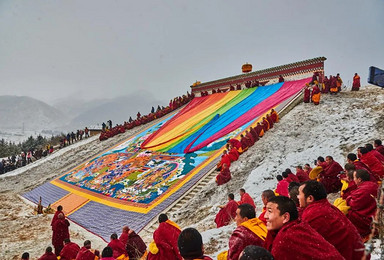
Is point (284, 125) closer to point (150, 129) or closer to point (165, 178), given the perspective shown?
point (165, 178)

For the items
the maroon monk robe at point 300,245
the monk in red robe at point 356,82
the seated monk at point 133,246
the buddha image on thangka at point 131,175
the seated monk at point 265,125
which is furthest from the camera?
the monk in red robe at point 356,82

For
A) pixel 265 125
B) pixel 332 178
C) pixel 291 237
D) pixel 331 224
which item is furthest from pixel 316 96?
pixel 291 237

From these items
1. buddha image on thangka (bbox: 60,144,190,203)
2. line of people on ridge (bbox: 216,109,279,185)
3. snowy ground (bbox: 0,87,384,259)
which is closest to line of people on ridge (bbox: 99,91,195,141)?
buddha image on thangka (bbox: 60,144,190,203)

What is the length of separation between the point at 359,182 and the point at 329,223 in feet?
5.50

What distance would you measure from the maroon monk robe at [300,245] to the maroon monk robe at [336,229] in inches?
21.2

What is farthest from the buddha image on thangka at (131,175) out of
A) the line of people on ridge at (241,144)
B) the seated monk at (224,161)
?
the line of people on ridge at (241,144)

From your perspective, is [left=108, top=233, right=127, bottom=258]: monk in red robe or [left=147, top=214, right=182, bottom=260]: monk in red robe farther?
[left=108, top=233, right=127, bottom=258]: monk in red robe

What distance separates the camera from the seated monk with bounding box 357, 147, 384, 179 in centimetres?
502

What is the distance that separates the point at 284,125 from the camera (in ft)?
37.1

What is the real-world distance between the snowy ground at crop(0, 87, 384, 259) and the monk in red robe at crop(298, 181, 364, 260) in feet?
7.45

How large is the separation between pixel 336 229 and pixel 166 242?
88.6 inches

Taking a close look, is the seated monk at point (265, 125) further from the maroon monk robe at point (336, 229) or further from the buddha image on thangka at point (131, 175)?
the maroon monk robe at point (336, 229)

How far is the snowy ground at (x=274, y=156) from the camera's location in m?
7.59

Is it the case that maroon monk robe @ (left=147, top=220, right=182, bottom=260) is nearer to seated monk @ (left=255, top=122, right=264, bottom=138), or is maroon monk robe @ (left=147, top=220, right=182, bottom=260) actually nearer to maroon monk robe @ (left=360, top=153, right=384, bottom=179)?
maroon monk robe @ (left=360, top=153, right=384, bottom=179)
